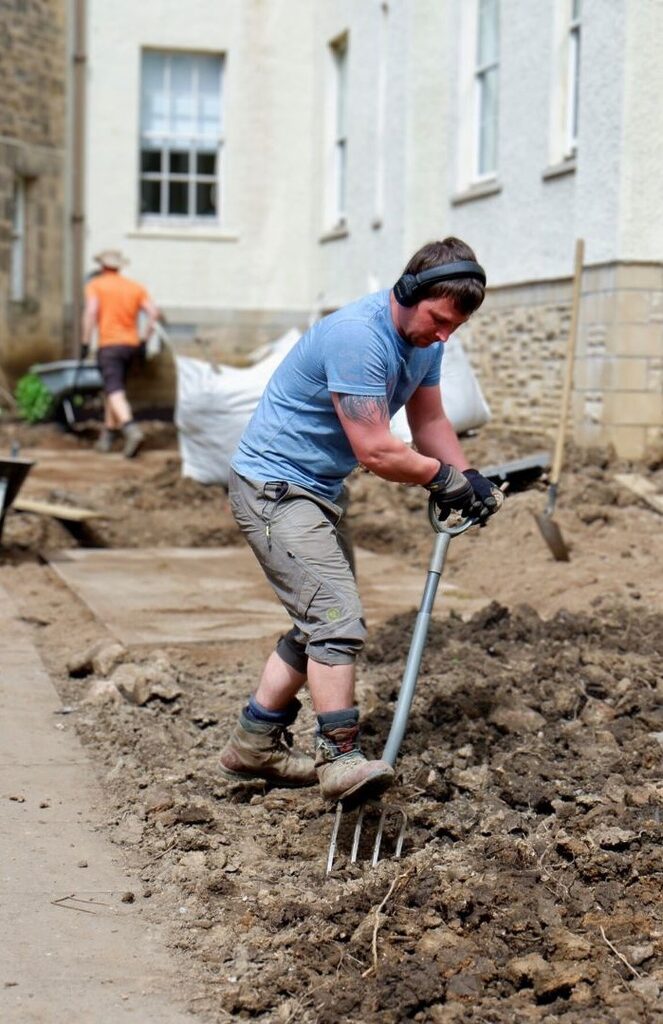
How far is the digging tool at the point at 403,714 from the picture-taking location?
429cm

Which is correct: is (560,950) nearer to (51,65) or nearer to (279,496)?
(279,496)

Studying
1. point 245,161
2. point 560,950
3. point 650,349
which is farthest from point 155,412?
point 560,950

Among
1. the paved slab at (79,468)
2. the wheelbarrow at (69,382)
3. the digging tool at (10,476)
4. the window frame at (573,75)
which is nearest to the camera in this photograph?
the digging tool at (10,476)

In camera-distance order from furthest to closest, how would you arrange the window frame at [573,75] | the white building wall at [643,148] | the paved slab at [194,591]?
1. the window frame at [573,75]
2. the white building wall at [643,148]
3. the paved slab at [194,591]

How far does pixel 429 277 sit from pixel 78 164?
53.8 feet

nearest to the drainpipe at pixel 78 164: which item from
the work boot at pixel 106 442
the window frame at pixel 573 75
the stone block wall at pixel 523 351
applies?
the work boot at pixel 106 442

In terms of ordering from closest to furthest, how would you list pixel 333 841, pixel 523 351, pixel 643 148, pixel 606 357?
pixel 333 841
pixel 643 148
pixel 606 357
pixel 523 351

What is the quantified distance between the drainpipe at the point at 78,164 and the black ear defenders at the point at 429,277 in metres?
15.9

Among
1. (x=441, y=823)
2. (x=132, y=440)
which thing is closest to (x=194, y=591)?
(x=441, y=823)

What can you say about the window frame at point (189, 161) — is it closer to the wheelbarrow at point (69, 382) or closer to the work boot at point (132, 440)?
the wheelbarrow at point (69, 382)

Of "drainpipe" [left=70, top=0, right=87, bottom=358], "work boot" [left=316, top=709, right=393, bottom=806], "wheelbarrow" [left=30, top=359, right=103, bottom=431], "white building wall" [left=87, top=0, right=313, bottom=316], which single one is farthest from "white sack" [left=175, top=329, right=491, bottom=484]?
"work boot" [left=316, top=709, right=393, bottom=806]

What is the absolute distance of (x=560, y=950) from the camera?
11.8 ft

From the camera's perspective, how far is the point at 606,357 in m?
11.4

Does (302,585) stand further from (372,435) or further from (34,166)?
(34,166)
